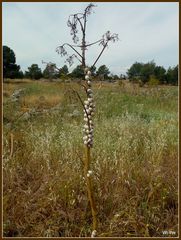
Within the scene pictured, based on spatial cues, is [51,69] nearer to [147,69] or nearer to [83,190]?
[83,190]

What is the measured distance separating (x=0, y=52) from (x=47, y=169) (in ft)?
4.43

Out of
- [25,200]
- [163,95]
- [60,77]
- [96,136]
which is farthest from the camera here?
[163,95]

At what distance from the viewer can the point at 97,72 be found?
2.57 meters

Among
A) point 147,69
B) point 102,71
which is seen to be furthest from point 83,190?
point 147,69

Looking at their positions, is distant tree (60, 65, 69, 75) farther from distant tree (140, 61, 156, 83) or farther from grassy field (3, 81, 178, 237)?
distant tree (140, 61, 156, 83)

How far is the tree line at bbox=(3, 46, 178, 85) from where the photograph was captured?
2422mm

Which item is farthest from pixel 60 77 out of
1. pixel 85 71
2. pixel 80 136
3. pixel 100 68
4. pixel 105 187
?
pixel 80 136

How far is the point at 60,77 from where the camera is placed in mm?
2418

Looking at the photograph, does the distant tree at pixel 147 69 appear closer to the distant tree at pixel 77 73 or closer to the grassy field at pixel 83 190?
the grassy field at pixel 83 190

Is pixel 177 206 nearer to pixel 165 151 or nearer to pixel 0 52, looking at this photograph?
pixel 165 151

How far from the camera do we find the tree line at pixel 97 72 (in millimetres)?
2422

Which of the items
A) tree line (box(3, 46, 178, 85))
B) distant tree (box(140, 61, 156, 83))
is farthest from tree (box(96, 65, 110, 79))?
distant tree (box(140, 61, 156, 83))

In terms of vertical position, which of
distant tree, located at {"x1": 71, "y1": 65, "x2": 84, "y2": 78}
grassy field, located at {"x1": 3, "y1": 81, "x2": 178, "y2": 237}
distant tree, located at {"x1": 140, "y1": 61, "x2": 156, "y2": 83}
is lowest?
grassy field, located at {"x1": 3, "y1": 81, "x2": 178, "y2": 237}

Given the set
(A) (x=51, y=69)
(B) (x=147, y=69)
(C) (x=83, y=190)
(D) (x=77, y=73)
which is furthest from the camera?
(B) (x=147, y=69)
